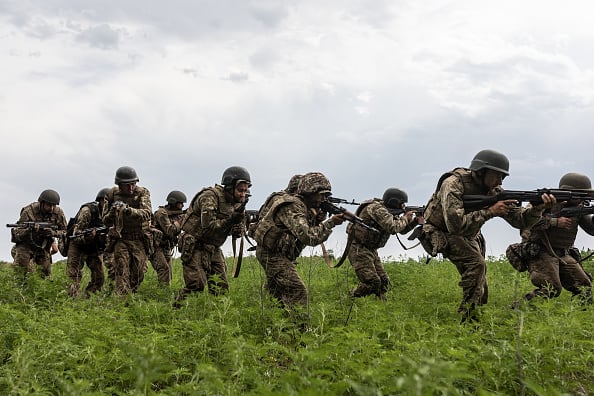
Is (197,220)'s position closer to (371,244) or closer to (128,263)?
(128,263)

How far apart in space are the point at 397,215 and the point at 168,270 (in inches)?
226

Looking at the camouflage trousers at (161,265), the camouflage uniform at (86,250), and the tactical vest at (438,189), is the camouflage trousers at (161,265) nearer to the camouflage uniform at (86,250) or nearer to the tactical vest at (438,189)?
the camouflage uniform at (86,250)

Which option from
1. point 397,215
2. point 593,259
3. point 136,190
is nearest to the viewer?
point 136,190

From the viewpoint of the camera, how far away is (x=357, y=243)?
35.5 feet

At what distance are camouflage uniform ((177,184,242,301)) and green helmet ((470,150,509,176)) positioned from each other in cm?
382

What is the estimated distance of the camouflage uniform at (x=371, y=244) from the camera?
34.4 ft

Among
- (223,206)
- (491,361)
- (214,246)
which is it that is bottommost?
(491,361)

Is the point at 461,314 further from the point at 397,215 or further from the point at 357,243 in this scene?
the point at 397,215

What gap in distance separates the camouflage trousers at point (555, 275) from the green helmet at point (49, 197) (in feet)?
32.9

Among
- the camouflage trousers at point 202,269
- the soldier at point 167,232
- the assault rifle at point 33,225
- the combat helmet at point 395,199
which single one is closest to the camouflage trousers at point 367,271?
the combat helmet at point 395,199

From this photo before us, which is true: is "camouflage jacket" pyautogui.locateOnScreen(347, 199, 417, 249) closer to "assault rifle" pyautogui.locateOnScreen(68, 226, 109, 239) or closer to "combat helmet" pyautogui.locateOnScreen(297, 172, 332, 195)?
"combat helmet" pyautogui.locateOnScreen(297, 172, 332, 195)

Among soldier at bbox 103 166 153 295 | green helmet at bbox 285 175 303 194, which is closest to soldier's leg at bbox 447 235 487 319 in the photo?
green helmet at bbox 285 175 303 194

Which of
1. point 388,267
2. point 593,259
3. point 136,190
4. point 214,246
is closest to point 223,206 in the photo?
point 214,246

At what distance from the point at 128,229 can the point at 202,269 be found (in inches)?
78.7
